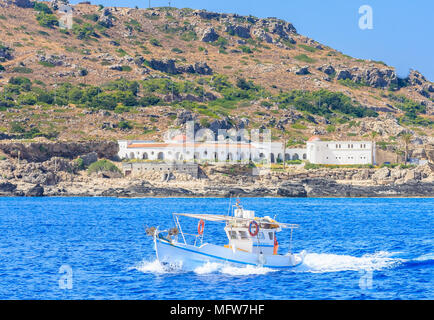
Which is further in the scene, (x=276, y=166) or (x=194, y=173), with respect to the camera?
(x=276, y=166)

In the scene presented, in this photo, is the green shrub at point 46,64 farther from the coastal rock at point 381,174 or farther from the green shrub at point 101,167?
the coastal rock at point 381,174

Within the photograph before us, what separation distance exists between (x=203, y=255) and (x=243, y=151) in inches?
3582

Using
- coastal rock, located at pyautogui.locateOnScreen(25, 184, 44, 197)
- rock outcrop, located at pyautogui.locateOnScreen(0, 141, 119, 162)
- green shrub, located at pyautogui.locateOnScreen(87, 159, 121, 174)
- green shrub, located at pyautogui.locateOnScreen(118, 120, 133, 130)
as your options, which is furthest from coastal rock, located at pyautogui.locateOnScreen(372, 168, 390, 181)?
coastal rock, located at pyautogui.locateOnScreen(25, 184, 44, 197)

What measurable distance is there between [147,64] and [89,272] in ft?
526

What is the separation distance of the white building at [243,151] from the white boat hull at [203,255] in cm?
8272

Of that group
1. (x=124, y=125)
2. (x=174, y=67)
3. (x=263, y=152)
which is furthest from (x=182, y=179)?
(x=174, y=67)

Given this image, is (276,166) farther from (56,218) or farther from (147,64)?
(147,64)

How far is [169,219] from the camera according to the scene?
211 ft

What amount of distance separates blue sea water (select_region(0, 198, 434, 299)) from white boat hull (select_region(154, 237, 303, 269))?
1.26 feet

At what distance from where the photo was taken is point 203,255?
33.5 m

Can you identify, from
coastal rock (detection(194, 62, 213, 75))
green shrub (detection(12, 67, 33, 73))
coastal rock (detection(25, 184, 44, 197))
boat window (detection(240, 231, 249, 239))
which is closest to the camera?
boat window (detection(240, 231, 249, 239))

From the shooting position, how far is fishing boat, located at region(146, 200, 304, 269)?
33531mm

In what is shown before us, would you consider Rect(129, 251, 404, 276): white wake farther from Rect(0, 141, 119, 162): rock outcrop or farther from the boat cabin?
Rect(0, 141, 119, 162): rock outcrop

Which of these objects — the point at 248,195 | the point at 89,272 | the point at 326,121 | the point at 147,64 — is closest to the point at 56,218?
the point at 89,272
